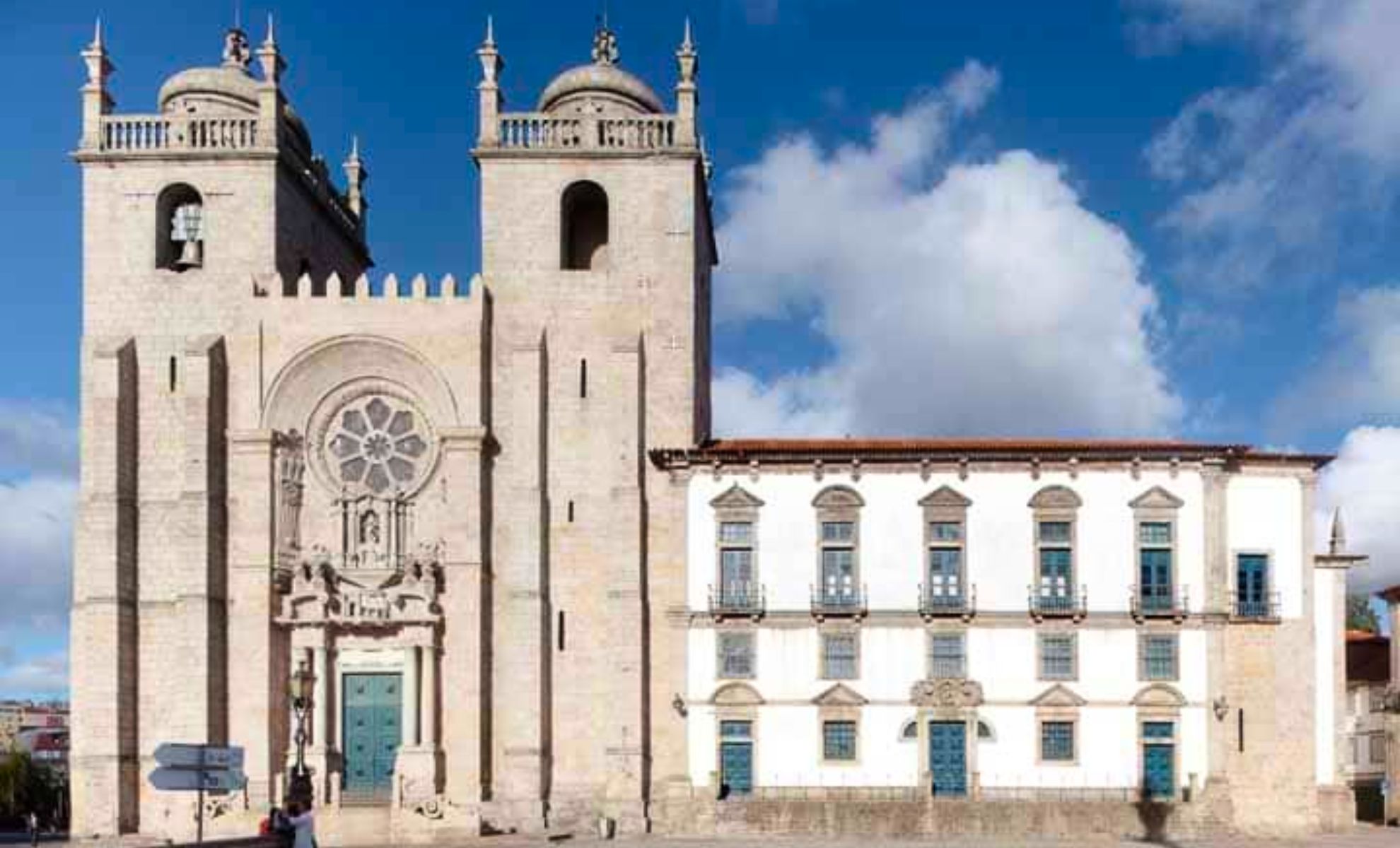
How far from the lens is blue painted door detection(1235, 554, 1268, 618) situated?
139ft

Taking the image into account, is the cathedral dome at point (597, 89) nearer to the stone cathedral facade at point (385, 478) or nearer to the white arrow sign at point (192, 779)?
the stone cathedral facade at point (385, 478)

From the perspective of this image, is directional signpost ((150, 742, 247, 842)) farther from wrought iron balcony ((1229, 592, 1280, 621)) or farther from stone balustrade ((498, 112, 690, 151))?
wrought iron balcony ((1229, 592, 1280, 621))

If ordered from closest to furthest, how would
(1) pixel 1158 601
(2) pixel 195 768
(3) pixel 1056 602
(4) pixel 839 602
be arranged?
(2) pixel 195 768
(1) pixel 1158 601
(3) pixel 1056 602
(4) pixel 839 602

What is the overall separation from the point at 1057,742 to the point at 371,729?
1733cm

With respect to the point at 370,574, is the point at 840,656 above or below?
below

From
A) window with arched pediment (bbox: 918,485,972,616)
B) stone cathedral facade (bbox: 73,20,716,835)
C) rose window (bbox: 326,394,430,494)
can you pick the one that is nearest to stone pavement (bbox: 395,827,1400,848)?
stone cathedral facade (bbox: 73,20,716,835)

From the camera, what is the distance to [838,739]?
42.3 meters

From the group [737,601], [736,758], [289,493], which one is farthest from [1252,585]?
[289,493]

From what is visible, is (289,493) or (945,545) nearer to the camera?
(945,545)

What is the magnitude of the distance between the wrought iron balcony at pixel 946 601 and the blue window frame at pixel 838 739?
3.36 metres

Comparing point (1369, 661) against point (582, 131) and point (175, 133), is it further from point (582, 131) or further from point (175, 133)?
point (175, 133)

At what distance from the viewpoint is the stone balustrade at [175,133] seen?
45.4 m

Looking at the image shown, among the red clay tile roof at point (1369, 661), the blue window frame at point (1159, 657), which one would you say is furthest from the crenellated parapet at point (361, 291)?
the red clay tile roof at point (1369, 661)

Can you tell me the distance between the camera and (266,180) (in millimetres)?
45219
